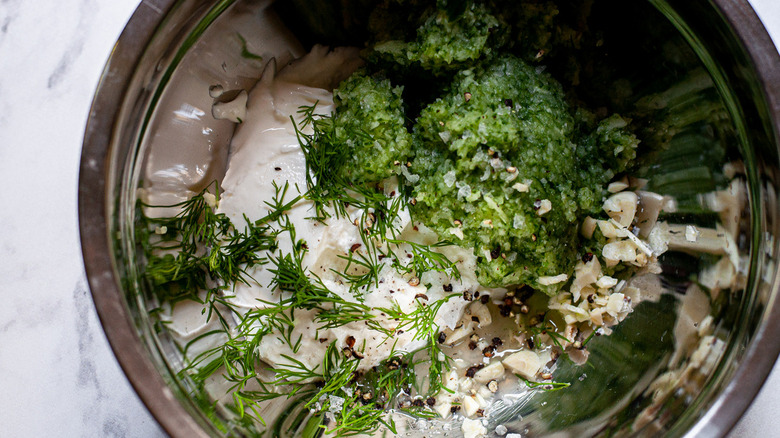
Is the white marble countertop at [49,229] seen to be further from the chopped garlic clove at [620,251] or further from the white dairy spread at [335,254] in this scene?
the chopped garlic clove at [620,251]

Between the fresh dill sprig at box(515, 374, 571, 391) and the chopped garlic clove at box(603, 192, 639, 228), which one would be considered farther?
the fresh dill sprig at box(515, 374, 571, 391)

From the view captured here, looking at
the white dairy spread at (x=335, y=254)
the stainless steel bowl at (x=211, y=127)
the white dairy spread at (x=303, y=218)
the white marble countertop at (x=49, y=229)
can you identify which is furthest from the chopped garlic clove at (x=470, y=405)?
the white marble countertop at (x=49, y=229)

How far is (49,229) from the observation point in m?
1.53

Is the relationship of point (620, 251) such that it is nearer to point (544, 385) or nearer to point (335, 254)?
point (544, 385)

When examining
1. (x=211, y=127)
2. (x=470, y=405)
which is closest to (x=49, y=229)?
(x=211, y=127)

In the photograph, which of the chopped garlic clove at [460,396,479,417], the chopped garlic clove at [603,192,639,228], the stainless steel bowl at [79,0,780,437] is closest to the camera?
the stainless steel bowl at [79,0,780,437]

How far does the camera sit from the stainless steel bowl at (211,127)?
1091 mm

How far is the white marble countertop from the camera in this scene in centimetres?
150

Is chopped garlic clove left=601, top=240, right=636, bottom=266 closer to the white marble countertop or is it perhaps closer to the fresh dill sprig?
the fresh dill sprig

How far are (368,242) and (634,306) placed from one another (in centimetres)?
65

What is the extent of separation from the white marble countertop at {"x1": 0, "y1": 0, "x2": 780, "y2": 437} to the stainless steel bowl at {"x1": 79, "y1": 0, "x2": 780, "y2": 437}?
0.38 meters

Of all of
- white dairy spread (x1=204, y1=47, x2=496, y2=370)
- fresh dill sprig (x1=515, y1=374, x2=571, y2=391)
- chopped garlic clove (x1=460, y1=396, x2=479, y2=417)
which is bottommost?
fresh dill sprig (x1=515, y1=374, x2=571, y2=391)

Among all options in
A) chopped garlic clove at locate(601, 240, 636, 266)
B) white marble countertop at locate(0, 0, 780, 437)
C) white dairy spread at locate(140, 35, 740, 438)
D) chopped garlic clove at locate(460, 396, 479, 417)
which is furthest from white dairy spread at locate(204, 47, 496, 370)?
white marble countertop at locate(0, 0, 780, 437)

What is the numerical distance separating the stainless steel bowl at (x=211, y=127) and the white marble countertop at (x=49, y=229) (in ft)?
1.25
